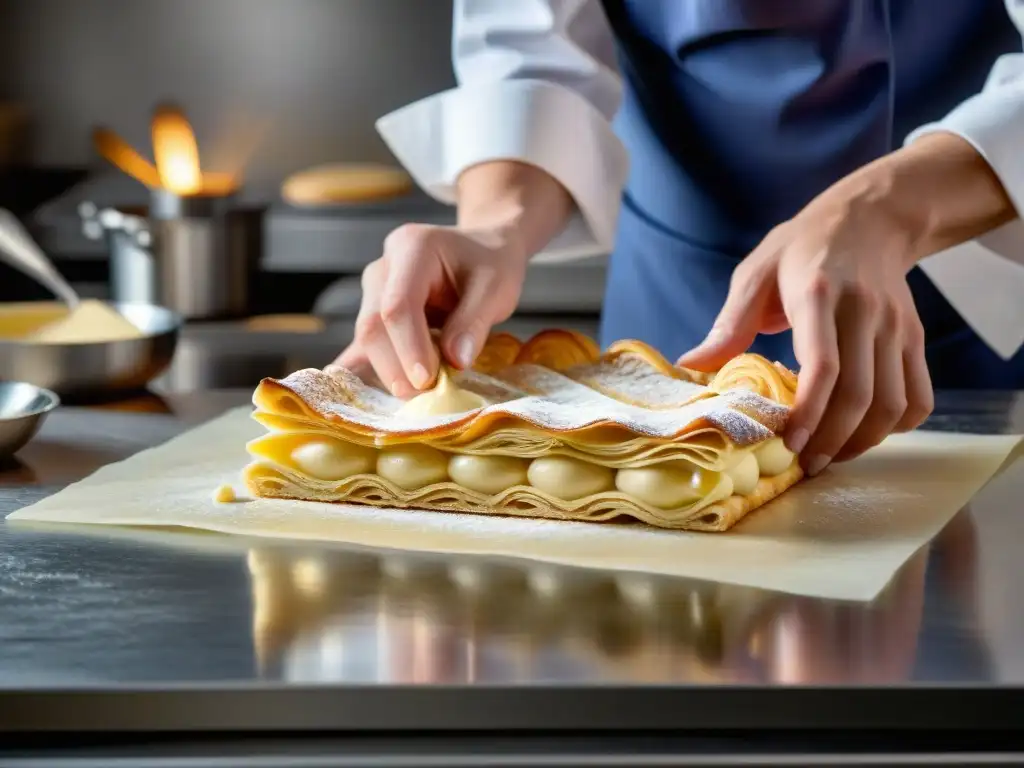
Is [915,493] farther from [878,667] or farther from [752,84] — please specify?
[752,84]

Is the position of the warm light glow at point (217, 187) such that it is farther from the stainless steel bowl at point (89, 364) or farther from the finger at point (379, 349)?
the finger at point (379, 349)

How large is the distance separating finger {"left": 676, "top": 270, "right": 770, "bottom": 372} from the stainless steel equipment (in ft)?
Answer: 4.61

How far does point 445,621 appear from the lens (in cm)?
78

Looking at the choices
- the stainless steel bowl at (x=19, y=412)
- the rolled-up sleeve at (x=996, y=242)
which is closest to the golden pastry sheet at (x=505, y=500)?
the stainless steel bowl at (x=19, y=412)

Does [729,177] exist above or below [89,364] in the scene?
above

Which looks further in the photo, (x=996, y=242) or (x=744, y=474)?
(x=996, y=242)

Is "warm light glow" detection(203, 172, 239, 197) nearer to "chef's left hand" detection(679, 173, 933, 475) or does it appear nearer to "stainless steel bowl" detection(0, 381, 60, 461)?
"stainless steel bowl" detection(0, 381, 60, 461)

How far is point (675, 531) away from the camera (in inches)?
38.9

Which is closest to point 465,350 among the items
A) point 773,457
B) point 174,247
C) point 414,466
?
point 414,466

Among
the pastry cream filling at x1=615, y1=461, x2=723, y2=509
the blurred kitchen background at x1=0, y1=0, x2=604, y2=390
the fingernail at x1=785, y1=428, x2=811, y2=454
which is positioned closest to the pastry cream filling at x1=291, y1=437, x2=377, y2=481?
the pastry cream filling at x1=615, y1=461, x2=723, y2=509

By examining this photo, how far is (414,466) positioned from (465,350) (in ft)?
0.59

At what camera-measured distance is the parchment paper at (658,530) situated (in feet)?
2.93

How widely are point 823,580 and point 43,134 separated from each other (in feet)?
8.78

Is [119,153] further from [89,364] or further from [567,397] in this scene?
[567,397]
